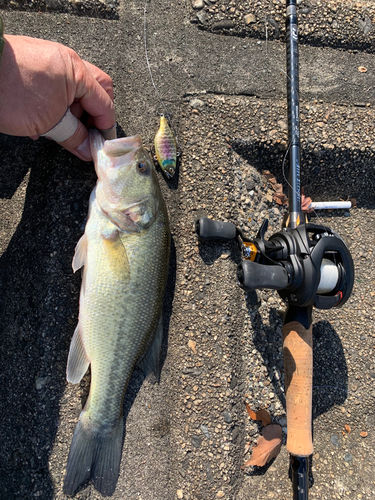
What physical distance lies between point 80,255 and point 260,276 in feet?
3.72

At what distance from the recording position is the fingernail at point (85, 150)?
81.5 inches

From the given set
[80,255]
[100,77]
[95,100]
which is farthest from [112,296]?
[100,77]

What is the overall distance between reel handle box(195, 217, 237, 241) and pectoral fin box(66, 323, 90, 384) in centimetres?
103

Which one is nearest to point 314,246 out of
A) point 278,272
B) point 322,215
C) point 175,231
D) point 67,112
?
point 278,272

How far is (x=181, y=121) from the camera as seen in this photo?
2.42 meters

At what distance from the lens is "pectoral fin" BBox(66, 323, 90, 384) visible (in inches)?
78.1

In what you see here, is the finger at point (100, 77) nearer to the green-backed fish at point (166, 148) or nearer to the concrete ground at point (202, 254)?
the concrete ground at point (202, 254)

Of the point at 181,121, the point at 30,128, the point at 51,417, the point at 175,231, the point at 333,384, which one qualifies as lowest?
the point at 333,384

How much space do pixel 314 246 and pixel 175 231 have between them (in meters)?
1.00

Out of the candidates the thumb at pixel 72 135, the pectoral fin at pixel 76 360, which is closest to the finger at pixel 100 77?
the thumb at pixel 72 135

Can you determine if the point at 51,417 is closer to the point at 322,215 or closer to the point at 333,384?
the point at 333,384

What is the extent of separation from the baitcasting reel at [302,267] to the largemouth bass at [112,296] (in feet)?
2.11

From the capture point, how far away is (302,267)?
67.1 inches

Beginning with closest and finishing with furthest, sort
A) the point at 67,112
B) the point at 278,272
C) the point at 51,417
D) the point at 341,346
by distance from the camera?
the point at 278,272
the point at 67,112
the point at 51,417
the point at 341,346
